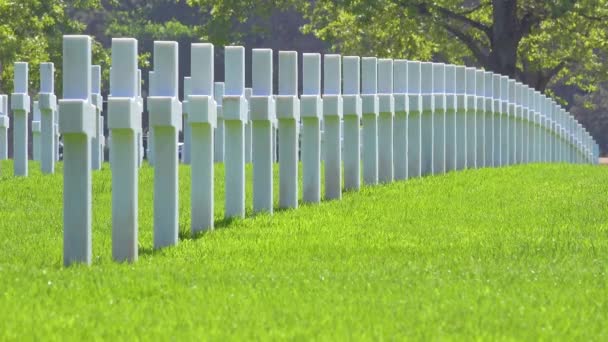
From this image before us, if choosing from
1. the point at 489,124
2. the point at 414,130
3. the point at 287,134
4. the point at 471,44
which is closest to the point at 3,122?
the point at 489,124

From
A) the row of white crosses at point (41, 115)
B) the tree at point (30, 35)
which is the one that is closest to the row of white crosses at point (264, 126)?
the row of white crosses at point (41, 115)

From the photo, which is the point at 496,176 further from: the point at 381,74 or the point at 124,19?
the point at 124,19

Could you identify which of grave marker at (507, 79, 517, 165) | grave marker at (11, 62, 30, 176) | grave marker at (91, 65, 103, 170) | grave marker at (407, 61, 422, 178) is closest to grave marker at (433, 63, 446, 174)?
grave marker at (407, 61, 422, 178)

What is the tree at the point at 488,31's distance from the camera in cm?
5084

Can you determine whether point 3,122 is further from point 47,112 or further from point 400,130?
point 400,130

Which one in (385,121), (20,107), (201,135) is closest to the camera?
(201,135)

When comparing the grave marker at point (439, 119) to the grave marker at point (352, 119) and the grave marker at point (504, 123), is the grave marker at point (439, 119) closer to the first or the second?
the grave marker at point (352, 119)

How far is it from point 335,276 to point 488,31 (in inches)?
1662

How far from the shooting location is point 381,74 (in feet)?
65.8

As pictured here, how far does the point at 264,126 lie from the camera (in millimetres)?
15391

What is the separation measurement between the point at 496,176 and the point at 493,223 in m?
7.78

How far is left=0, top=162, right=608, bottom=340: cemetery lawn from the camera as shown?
27.0 feet

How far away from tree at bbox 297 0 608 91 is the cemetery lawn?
33789 millimetres

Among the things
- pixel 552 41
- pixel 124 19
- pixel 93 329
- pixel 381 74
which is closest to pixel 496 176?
pixel 381 74
